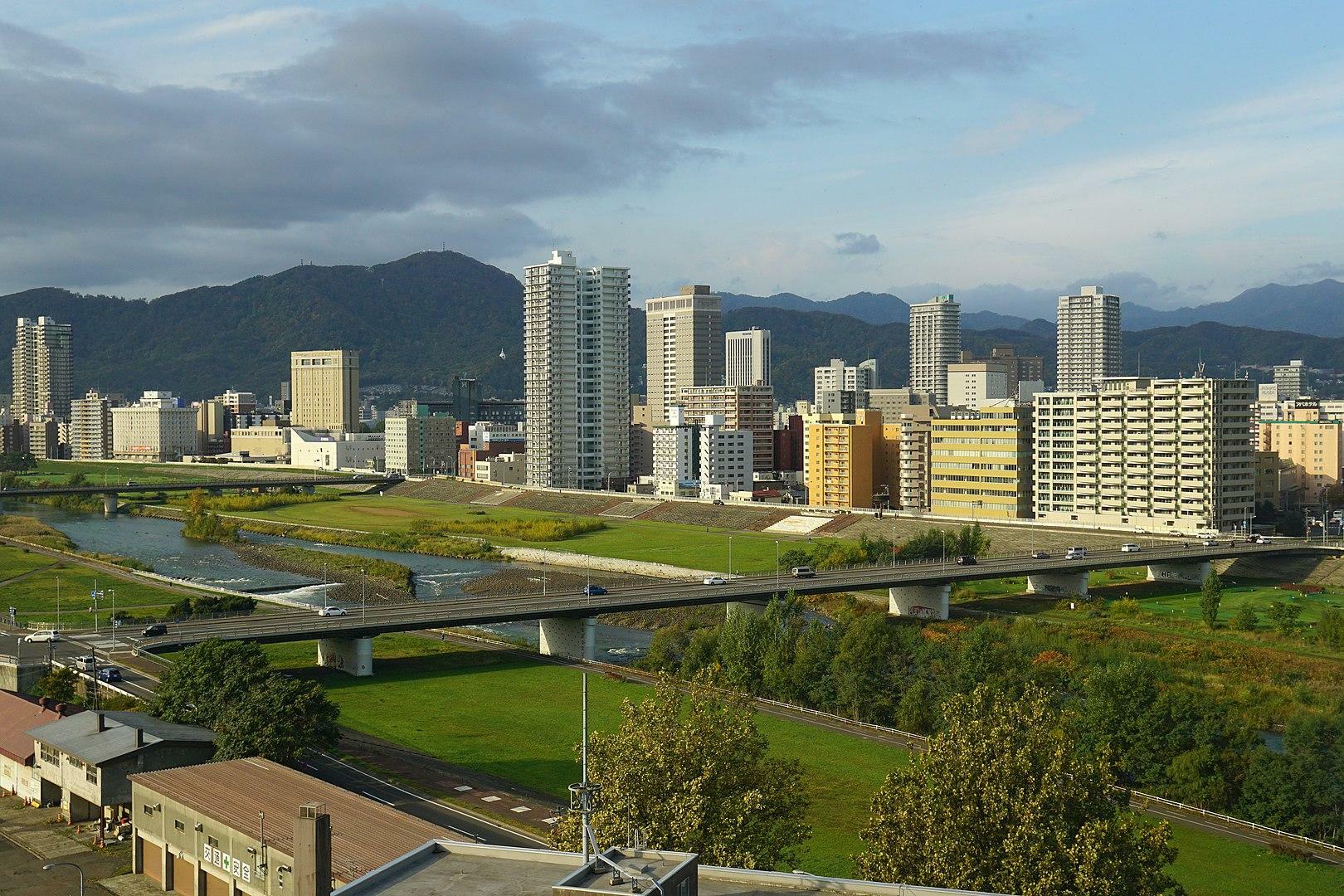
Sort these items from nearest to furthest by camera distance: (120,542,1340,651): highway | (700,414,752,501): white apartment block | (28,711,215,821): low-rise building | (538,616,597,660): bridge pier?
(28,711,215,821): low-rise building
(120,542,1340,651): highway
(538,616,597,660): bridge pier
(700,414,752,501): white apartment block

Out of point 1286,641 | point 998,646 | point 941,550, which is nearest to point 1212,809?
point 998,646

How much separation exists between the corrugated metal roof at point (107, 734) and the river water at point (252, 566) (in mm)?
23900

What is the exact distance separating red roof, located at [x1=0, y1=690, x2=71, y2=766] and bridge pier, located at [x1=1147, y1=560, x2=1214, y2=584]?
182ft

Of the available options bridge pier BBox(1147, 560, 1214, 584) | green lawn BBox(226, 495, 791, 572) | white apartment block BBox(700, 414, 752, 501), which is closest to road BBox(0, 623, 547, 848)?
green lawn BBox(226, 495, 791, 572)

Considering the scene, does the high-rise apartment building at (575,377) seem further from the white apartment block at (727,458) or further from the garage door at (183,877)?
the garage door at (183,877)

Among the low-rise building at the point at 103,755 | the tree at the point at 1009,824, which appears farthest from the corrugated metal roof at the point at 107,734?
the tree at the point at 1009,824

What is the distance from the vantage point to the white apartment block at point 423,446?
574 feet

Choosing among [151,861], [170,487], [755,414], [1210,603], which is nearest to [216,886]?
[151,861]

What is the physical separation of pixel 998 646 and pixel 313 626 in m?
25.1

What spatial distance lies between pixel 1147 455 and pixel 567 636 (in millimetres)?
50034

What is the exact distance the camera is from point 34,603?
6812cm

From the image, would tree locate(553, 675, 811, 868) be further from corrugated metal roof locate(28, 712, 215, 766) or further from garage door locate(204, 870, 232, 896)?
corrugated metal roof locate(28, 712, 215, 766)

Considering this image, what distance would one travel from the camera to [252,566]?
9144 cm

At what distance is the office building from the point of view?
94.7 meters
